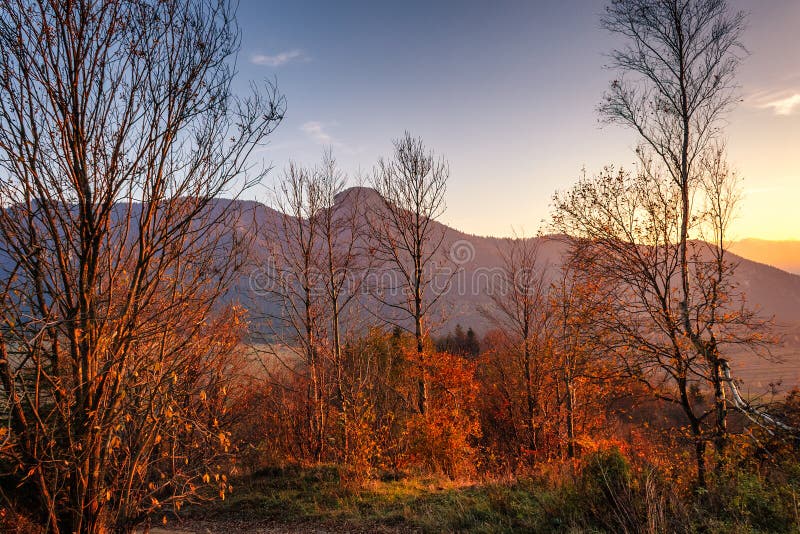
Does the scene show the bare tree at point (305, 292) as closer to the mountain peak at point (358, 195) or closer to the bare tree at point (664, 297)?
the mountain peak at point (358, 195)

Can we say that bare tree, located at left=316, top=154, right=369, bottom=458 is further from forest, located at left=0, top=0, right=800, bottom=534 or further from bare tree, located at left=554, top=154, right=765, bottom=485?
bare tree, located at left=554, top=154, right=765, bottom=485

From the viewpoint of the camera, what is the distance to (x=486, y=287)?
75.4 ft

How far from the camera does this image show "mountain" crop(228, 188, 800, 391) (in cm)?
970

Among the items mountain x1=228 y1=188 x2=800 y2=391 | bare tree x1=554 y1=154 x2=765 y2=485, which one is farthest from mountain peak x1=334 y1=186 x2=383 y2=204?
bare tree x1=554 y1=154 x2=765 y2=485

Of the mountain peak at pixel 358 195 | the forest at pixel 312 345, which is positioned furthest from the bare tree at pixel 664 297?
the mountain peak at pixel 358 195

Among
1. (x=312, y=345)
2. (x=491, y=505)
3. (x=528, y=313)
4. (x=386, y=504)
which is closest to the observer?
(x=491, y=505)

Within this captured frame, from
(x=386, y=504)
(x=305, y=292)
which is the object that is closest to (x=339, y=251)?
(x=305, y=292)

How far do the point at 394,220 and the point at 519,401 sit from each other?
Answer: 13.3 metres

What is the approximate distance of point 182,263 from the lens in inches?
171

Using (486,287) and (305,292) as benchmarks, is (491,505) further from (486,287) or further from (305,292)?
(486,287)

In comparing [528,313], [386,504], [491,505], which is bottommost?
[386,504]

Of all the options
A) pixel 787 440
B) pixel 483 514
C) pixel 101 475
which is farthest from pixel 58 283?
pixel 787 440

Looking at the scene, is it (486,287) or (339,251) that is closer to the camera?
(339,251)

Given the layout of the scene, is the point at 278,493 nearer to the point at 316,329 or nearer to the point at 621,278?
the point at 316,329
